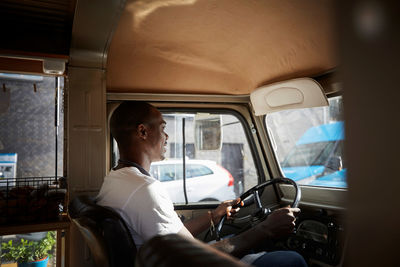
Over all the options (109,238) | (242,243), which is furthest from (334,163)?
(109,238)

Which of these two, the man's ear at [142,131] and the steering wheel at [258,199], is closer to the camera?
the man's ear at [142,131]

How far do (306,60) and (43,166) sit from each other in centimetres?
922

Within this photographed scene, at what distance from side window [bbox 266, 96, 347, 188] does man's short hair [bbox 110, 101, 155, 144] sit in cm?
169

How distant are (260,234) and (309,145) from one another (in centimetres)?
199

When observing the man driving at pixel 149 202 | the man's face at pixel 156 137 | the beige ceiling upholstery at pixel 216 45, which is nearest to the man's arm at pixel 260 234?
the man driving at pixel 149 202

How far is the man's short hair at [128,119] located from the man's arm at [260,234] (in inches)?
34.4

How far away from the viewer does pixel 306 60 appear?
8.41 ft

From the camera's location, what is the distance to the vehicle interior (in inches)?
85.4

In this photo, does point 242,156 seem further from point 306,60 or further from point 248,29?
point 248,29

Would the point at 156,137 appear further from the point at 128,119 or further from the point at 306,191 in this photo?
the point at 306,191

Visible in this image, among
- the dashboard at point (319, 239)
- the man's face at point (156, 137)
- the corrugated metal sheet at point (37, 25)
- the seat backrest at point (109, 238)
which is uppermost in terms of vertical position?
the corrugated metal sheet at point (37, 25)

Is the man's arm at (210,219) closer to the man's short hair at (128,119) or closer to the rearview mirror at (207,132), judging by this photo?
the man's short hair at (128,119)

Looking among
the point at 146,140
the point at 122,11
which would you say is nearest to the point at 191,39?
the point at 122,11

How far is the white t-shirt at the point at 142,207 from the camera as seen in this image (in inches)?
60.4
